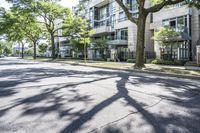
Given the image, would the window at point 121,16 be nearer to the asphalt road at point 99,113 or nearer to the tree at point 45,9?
the tree at point 45,9

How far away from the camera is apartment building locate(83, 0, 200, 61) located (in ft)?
98.6

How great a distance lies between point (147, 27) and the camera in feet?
133

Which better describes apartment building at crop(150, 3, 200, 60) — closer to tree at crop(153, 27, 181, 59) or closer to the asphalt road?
tree at crop(153, 27, 181, 59)

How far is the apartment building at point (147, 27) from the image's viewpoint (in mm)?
30062

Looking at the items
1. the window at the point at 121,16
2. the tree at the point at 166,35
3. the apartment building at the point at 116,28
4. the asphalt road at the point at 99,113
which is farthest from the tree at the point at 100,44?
the asphalt road at the point at 99,113

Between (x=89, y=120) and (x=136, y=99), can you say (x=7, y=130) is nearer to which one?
(x=89, y=120)

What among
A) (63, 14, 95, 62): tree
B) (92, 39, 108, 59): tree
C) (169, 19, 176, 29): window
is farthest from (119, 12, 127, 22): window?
(169, 19, 176, 29): window

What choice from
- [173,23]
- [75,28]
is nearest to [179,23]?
[173,23]

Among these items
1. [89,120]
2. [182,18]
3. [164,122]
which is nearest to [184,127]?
[164,122]

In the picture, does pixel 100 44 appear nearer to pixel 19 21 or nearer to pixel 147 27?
pixel 147 27

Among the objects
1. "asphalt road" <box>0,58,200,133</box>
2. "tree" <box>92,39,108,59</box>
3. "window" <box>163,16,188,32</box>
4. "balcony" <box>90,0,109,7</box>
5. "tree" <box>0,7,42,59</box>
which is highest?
"balcony" <box>90,0,109,7</box>

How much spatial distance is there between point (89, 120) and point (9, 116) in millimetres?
1828

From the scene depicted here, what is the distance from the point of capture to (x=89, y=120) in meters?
4.89

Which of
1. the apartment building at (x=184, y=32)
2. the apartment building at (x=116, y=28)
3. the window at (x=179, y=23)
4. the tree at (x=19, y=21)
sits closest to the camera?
the apartment building at (x=184, y=32)
